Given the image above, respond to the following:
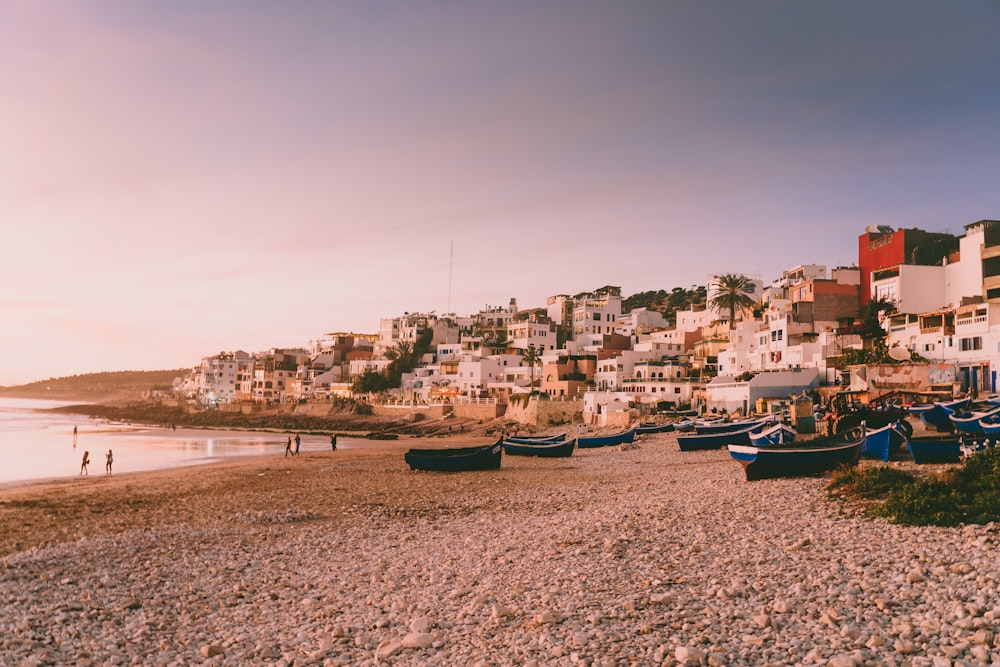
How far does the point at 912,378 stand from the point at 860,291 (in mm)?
18274

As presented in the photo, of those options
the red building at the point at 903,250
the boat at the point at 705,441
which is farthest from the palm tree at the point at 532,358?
the boat at the point at 705,441

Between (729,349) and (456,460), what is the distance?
146 feet

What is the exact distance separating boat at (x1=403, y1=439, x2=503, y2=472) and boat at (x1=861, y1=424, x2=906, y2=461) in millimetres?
16201

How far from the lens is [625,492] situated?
21.4m

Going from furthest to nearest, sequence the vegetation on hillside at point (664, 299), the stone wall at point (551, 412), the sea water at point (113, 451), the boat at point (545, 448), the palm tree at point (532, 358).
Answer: the vegetation on hillside at point (664, 299)
the palm tree at point (532, 358)
the stone wall at point (551, 412)
the sea water at point (113, 451)
the boat at point (545, 448)

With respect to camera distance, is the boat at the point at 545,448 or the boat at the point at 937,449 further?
the boat at the point at 545,448

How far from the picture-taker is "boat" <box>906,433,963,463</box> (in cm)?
1961

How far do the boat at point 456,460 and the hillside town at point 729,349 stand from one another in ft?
82.2

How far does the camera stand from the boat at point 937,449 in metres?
19.6

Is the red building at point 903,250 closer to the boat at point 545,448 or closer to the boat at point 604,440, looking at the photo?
the boat at point 604,440

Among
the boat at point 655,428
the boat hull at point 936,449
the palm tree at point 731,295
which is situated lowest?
the boat at point 655,428

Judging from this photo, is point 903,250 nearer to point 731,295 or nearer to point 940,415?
point 731,295

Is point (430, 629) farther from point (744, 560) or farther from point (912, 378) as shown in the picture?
point (912, 378)

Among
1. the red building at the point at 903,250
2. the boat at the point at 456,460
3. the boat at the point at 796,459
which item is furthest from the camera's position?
the red building at the point at 903,250
